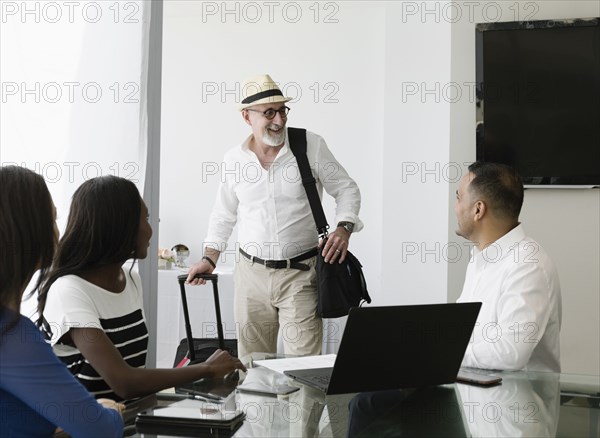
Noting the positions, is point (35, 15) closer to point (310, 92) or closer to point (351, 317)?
point (351, 317)

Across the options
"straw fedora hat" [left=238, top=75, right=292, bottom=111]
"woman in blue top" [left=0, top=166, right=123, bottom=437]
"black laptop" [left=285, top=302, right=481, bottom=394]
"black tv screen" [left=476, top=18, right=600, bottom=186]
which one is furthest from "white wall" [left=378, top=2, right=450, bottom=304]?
"woman in blue top" [left=0, top=166, right=123, bottom=437]

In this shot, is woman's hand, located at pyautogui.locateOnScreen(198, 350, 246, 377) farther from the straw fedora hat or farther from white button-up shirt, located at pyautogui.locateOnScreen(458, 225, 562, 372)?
the straw fedora hat

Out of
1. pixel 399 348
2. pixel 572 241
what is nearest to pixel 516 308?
pixel 399 348

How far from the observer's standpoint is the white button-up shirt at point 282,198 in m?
3.21

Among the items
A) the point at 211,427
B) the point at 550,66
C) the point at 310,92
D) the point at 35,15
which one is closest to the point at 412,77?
the point at 550,66

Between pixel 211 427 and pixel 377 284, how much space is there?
4.30 metres

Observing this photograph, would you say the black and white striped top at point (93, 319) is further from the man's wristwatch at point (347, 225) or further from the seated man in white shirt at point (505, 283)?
the man's wristwatch at point (347, 225)

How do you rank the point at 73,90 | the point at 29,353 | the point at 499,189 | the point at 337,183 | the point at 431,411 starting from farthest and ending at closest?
1. the point at 337,183
2. the point at 73,90
3. the point at 499,189
4. the point at 431,411
5. the point at 29,353

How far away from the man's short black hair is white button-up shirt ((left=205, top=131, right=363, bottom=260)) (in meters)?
1.09

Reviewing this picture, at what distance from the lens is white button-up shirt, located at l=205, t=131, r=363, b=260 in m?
3.21

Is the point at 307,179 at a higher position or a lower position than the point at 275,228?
higher

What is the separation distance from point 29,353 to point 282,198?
211 centimetres

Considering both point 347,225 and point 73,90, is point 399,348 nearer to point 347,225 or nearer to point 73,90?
point 73,90

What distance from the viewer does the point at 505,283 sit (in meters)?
1.99
